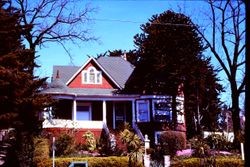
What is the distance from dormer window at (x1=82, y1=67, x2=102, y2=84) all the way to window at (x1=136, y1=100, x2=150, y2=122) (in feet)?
15.1

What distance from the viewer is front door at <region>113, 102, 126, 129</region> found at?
43438mm

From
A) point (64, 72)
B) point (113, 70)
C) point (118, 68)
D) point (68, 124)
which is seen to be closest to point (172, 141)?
point (68, 124)

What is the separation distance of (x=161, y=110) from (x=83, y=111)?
303 inches

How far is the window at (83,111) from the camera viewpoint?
42562 mm

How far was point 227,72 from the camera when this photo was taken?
37312 mm

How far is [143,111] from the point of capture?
141 ft

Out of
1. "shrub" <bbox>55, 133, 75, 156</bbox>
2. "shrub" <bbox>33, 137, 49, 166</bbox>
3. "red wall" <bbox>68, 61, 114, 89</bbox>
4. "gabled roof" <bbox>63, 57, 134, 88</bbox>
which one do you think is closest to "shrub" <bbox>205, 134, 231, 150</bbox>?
"gabled roof" <bbox>63, 57, 134, 88</bbox>

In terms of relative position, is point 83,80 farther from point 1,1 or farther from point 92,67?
point 1,1

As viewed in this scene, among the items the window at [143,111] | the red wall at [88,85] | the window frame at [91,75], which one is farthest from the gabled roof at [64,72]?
the window at [143,111]

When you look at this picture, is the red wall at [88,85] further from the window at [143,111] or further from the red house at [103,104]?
the window at [143,111]

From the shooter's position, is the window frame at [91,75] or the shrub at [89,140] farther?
the window frame at [91,75]

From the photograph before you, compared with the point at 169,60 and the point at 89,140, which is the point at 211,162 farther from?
the point at 169,60

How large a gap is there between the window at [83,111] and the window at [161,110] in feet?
21.4

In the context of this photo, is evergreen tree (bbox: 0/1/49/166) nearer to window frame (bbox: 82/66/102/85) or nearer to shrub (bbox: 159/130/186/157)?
shrub (bbox: 159/130/186/157)
